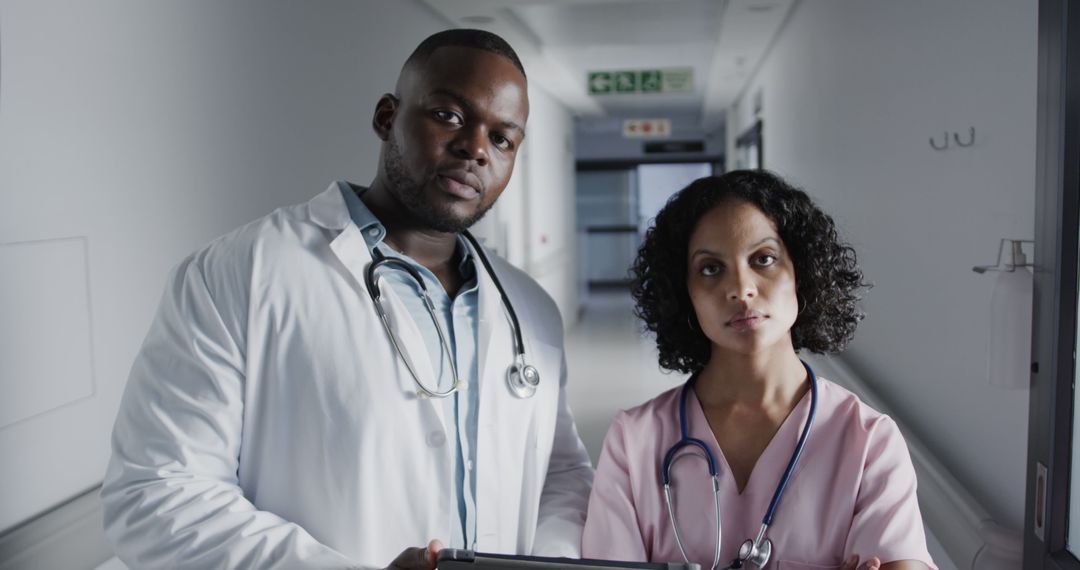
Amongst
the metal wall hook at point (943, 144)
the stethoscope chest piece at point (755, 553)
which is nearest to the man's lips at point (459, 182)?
the stethoscope chest piece at point (755, 553)

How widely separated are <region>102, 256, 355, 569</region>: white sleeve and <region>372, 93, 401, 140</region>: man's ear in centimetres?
41

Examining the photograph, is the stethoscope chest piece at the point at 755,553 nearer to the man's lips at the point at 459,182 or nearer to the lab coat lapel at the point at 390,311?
the lab coat lapel at the point at 390,311

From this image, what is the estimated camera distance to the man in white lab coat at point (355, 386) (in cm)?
125

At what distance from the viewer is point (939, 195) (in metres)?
2.13

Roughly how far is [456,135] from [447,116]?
0.04 m

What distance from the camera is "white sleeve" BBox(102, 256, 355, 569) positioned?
47.9 inches

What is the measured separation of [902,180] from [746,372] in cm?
148

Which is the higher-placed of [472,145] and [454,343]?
[472,145]

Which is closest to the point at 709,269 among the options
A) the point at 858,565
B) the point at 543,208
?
the point at 858,565

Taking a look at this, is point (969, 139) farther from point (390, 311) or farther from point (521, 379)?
point (390, 311)

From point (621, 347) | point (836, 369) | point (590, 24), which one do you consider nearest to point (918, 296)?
point (836, 369)

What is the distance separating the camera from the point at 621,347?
26.2ft

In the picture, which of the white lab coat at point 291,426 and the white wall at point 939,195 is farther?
the white wall at point 939,195

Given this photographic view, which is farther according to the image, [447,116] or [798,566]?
[447,116]
